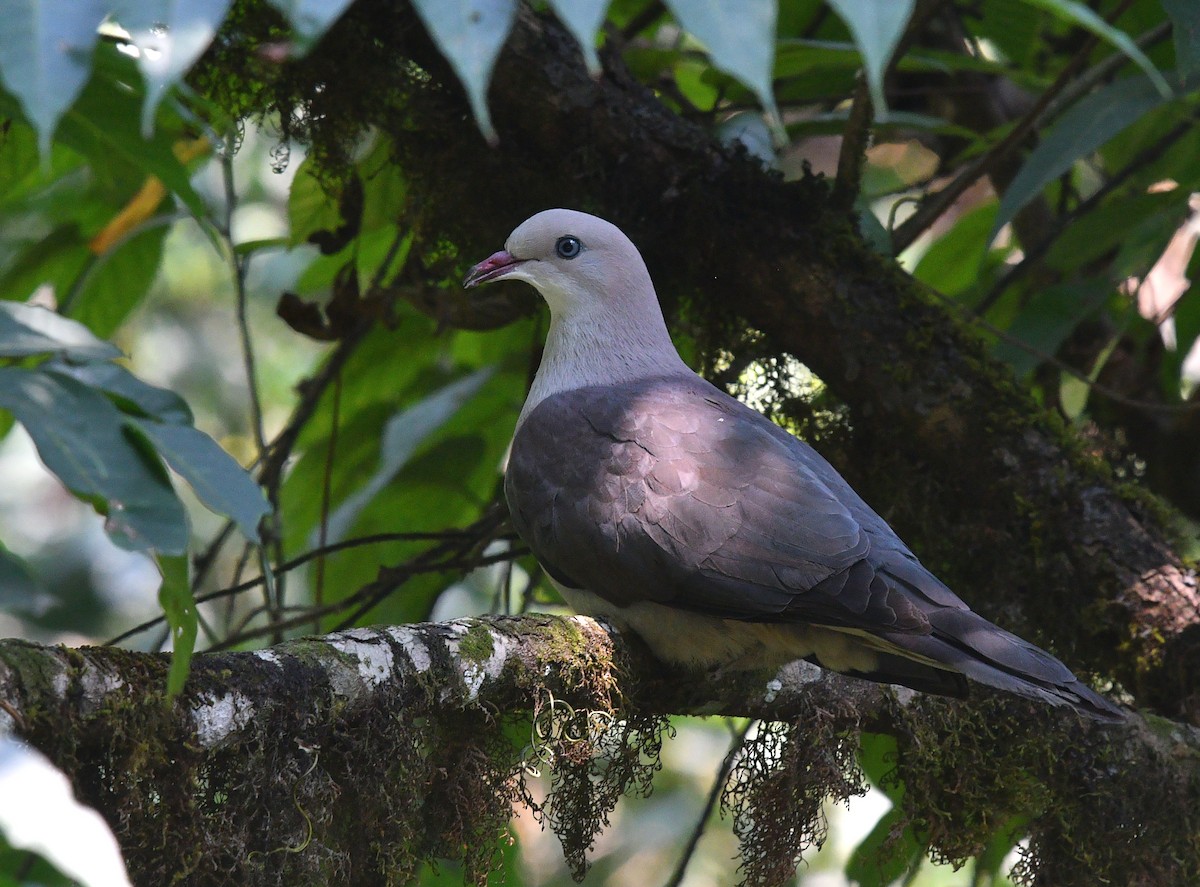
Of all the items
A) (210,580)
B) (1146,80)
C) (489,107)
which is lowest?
(210,580)

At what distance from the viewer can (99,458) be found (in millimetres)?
1289

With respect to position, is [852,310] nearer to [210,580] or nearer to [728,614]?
[728,614]

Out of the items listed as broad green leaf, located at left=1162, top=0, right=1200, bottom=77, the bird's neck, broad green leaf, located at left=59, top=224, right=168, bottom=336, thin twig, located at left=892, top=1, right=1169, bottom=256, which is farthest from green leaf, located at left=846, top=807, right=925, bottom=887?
broad green leaf, located at left=59, top=224, right=168, bottom=336

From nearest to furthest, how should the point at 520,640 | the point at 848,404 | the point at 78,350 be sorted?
the point at 78,350, the point at 520,640, the point at 848,404

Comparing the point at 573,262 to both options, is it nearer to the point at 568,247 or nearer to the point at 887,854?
the point at 568,247

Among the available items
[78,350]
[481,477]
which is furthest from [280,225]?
[78,350]

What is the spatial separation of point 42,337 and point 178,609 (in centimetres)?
34

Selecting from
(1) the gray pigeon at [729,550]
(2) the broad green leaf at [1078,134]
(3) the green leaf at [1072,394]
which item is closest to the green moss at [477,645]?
(1) the gray pigeon at [729,550]

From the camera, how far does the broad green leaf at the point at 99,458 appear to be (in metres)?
1.25

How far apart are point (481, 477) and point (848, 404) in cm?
140

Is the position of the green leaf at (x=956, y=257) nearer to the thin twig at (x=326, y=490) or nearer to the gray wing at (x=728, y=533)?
the gray wing at (x=728, y=533)

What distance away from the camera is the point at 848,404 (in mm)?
3277

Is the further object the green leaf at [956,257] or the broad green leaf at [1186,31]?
the green leaf at [956,257]

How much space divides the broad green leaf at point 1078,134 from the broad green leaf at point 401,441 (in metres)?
1.57
